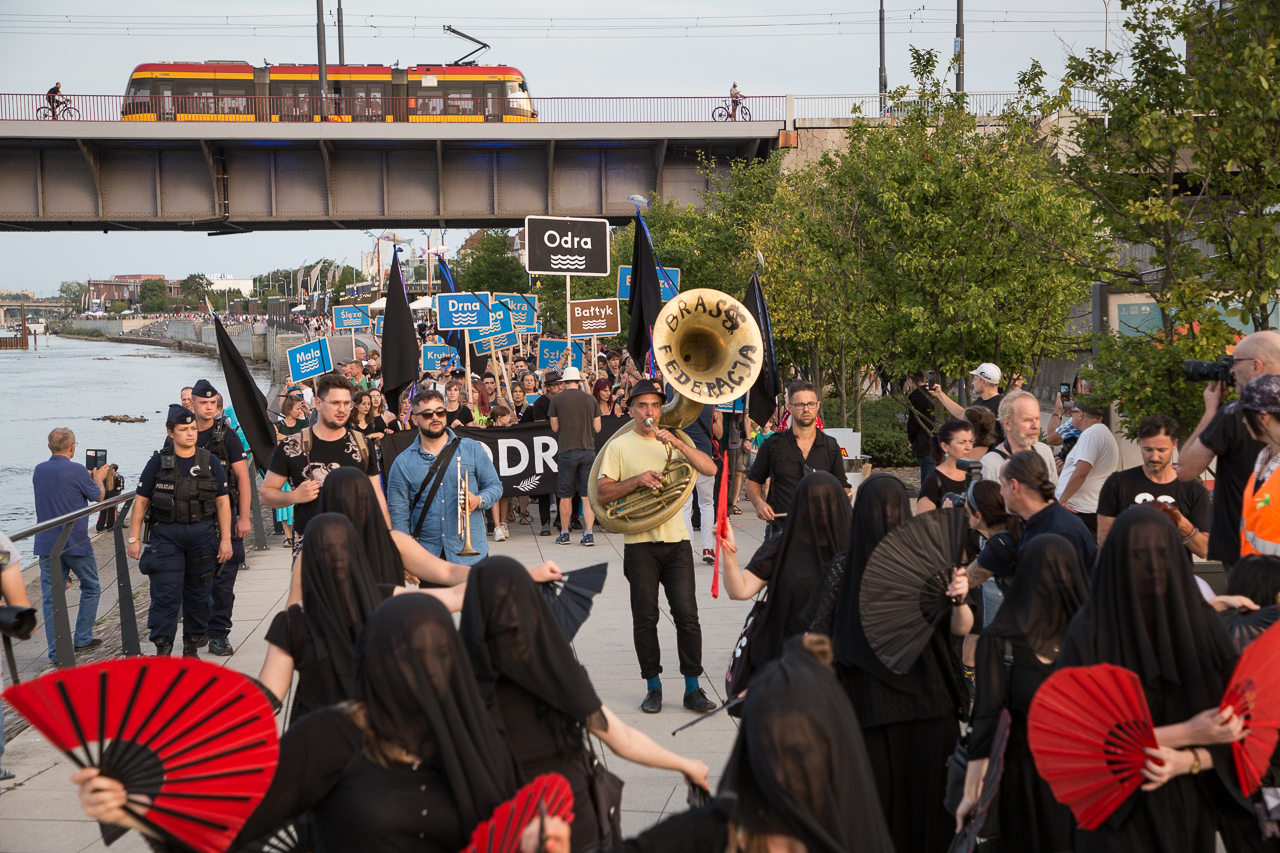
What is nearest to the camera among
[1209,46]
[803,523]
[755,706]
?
[755,706]

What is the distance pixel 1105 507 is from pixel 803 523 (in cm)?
225

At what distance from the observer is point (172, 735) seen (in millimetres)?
2586

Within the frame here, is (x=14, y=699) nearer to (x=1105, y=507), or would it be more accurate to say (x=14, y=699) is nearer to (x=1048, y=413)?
(x=1105, y=507)

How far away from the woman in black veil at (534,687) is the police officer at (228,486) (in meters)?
5.85

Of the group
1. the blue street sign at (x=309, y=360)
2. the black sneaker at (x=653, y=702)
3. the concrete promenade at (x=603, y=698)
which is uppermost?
the blue street sign at (x=309, y=360)

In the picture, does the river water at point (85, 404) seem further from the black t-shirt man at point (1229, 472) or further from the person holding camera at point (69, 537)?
the black t-shirt man at point (1229, 472)

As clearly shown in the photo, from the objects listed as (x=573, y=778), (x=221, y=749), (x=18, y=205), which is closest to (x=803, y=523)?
(x=573, y=778)

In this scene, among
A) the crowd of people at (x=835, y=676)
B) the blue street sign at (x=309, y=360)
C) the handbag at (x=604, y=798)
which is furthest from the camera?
the blue street sign at (x=309, y=360)

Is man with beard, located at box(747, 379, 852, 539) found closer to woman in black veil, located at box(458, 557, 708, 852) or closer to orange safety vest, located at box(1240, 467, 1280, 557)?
orange safety vest, located at box(1240, 467, 1280, 557)

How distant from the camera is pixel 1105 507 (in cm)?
606

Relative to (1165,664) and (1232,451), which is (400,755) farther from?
(1232,451)

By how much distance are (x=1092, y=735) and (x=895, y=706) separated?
114 cm

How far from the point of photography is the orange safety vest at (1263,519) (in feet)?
14.7

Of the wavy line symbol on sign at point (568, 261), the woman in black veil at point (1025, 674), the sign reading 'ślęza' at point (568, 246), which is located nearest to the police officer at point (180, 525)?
the woman in black veil at point (1025, 674)
